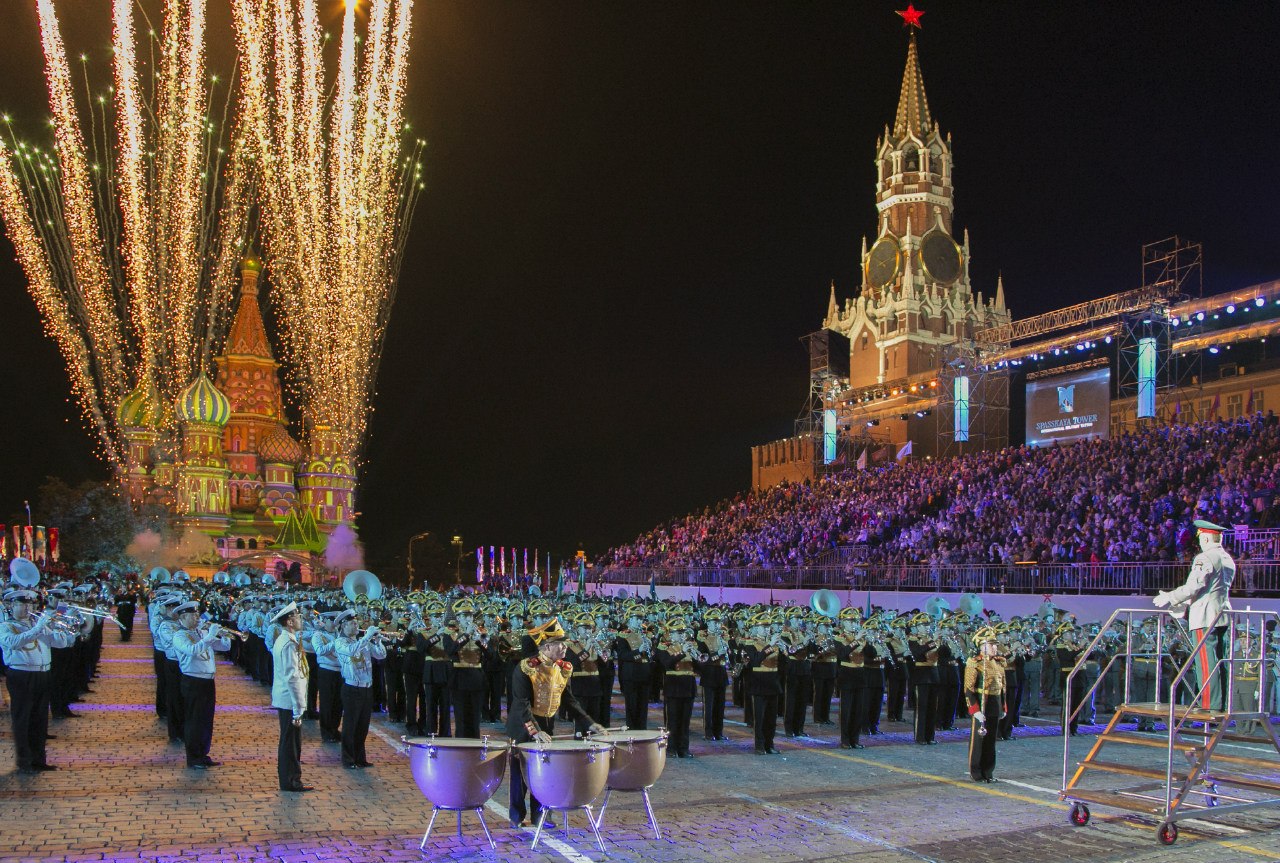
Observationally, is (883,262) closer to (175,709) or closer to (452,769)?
(175,709)

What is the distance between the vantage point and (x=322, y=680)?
14.9 meters

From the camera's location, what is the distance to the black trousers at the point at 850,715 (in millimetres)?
15711

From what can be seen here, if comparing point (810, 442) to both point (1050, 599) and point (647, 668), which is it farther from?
point (647, 668)

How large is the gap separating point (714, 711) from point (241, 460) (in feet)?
306

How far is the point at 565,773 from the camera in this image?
8.84 meters

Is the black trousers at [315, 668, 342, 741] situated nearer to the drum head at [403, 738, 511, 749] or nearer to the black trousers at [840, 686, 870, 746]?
the drum head at [403, 738, 511, 749]

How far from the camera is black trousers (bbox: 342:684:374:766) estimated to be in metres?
12.8

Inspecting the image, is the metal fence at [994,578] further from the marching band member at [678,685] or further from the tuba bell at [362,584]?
the marching band member at [678,685]

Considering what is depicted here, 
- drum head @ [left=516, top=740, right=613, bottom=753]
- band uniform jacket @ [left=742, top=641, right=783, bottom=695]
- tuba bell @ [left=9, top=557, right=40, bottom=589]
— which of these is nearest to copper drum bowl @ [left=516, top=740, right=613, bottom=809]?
drum head @ [left=516, top=740, right=613, bottom=753]

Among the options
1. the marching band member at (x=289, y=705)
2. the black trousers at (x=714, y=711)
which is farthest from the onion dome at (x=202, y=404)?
the marching band member at (x=289, y=705)

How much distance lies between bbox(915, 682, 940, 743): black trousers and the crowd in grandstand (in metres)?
11.8

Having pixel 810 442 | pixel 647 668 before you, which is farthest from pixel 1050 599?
pixel 810 442

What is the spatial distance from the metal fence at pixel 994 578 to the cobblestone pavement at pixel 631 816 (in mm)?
10895

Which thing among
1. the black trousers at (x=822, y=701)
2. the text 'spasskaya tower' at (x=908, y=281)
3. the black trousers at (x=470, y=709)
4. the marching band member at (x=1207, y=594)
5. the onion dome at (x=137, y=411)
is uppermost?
the text 'spasskaya tower' at (x=908, y=281)
